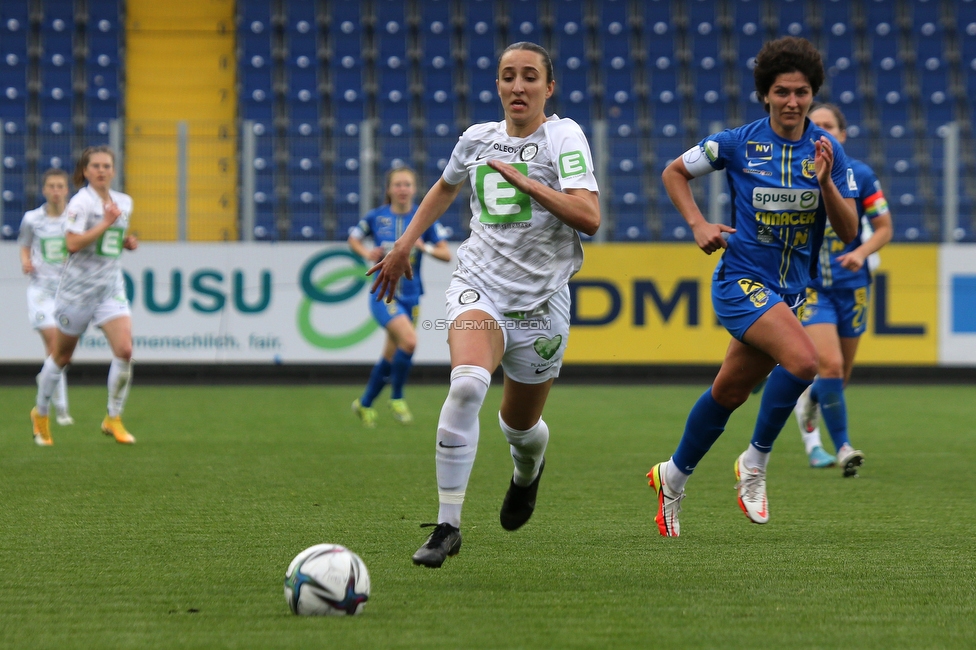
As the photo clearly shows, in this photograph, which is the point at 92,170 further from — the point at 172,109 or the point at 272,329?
the point at 172,109

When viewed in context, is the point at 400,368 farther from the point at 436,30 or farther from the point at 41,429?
the point at 436,30

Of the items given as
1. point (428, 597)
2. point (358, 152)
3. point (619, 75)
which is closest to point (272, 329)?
point (358, 152)

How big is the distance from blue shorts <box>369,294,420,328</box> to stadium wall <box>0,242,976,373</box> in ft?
13.0

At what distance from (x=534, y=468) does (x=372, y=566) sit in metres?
0.89

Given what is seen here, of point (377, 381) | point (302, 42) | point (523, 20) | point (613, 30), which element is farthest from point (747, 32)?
point (377, 381)

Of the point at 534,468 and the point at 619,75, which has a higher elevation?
the point at 619,75

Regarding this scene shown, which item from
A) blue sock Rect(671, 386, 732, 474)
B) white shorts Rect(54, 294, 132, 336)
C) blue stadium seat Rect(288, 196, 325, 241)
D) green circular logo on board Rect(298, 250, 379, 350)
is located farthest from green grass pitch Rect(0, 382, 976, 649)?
blue stadium seat Rect(288, 196, 325, 241)

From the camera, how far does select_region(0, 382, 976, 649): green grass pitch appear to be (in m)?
3.56

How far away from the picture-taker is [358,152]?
53.5 ft

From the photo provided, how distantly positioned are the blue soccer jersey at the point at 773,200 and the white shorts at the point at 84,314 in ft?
16.5

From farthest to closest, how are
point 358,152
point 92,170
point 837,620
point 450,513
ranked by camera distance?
1. point 358,152
2. point 92,170
3. point 450,513
4. point 837,620

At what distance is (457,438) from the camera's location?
4.47 m

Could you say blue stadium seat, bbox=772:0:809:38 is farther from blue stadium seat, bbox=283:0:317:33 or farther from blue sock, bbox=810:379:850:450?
blue sock, bbox=810:379:850:450

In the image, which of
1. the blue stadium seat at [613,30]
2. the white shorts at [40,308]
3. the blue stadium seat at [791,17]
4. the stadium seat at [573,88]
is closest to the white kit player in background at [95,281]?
the white shorts at [40,308]
